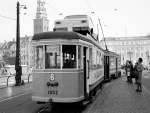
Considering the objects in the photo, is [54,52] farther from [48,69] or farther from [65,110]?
[65,110]

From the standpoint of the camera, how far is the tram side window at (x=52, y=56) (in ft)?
34.9

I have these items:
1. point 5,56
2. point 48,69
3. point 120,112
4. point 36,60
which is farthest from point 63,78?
point 5,56

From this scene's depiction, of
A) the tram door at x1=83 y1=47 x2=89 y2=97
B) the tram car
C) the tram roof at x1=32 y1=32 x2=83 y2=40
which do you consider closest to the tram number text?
the tram door at x1=83 y1=47 x2=89 y2=97

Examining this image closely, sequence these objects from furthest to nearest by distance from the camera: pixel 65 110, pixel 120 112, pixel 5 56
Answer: pixel 5 56
pixel 65 110
pixel 120 112

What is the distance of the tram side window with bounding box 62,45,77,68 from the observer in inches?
419

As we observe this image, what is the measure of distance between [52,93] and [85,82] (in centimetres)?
171

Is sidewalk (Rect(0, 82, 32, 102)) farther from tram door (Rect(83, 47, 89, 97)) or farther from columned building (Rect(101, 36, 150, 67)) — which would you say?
columned building (Rect(101, 36, 150, 67))

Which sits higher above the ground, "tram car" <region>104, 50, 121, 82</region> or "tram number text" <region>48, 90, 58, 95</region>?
"tram car" <region>104, 50, 121, 82</region>

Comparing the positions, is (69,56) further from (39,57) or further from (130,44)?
(130,44)

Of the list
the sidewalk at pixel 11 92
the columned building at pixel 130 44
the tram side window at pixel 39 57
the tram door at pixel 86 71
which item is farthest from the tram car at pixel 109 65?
the columned building at pixel 130 44

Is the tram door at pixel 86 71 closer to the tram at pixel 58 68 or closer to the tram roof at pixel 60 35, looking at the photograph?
the tram at pixel 58 68

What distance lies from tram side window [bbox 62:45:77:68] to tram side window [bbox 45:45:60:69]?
21 centimetres

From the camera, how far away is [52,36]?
10.8 metres

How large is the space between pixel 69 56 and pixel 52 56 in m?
0.60
